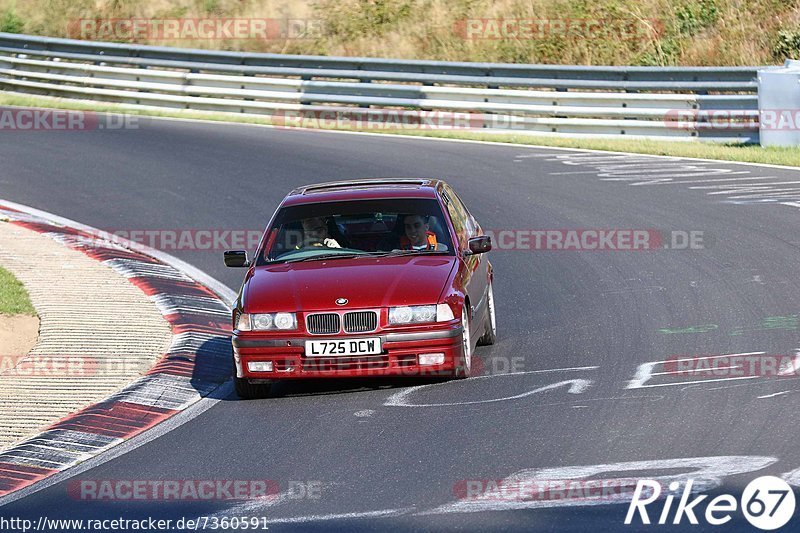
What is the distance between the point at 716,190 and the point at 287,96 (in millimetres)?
10414

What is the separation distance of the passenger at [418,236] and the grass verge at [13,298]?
382cm

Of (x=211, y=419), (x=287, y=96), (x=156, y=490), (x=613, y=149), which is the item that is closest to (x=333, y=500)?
(x=156, y=490)

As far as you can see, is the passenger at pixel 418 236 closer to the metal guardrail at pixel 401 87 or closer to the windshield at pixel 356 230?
the windshield at pixel 356 230

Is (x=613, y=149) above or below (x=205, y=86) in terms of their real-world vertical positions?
below

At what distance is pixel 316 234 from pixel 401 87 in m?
13.9

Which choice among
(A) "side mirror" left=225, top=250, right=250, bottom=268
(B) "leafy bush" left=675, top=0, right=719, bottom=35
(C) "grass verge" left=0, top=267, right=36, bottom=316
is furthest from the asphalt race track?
(B) "leafy bush" left=675, top=0, right=719, bottom=35

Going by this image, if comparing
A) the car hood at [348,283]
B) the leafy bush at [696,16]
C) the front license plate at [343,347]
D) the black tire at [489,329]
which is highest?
the leafy bush at [696,16]

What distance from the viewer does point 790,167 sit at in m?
18.8

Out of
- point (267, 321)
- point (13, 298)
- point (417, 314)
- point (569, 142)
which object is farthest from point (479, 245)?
point (569, 142)

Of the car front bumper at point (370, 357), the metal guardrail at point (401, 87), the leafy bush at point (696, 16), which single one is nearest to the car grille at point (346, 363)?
the car front bumper at point (370, 357)

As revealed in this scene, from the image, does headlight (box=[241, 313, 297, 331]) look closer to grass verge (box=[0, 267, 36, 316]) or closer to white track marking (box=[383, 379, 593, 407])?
white track marking (box=[383, 379, 593, 407])

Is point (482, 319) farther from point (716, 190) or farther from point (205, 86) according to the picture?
point (205, 86)

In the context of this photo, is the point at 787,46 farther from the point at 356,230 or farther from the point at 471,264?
the point at 356,230

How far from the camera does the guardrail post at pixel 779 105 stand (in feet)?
64.0
